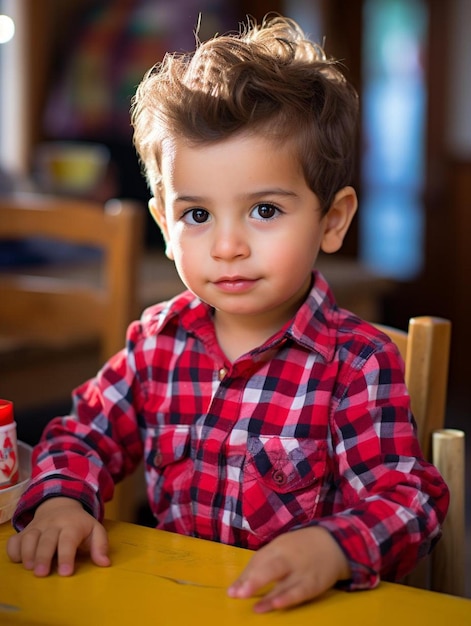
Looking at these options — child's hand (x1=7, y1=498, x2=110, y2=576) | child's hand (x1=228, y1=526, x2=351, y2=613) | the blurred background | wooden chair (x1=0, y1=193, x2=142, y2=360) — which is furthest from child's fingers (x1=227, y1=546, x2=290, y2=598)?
the blurred background

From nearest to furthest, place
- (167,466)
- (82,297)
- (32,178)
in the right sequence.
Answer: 1. (167,466)
2. (82,297)
3. (32,178)

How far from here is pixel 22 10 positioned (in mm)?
3461

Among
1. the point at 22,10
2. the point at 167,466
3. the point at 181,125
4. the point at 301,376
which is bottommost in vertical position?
the point at 167,466

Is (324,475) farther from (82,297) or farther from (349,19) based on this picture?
(349,19)

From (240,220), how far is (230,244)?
27mm

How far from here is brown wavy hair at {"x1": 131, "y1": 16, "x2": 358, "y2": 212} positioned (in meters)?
0.93

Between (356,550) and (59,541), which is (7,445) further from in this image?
(356,550)

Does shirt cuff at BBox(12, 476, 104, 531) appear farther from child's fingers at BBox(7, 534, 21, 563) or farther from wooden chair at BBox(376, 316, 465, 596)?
wooden chair at BBox(376, 316, 465, 596)

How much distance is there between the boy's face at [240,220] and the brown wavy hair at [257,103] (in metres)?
0.02

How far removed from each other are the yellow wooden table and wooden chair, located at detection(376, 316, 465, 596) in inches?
11.0

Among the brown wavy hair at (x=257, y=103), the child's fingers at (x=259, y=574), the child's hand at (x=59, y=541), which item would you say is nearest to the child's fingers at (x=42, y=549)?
the child's hand at (x=59, y=541)

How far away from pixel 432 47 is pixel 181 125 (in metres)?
3.84

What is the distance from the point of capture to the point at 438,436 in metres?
1.00

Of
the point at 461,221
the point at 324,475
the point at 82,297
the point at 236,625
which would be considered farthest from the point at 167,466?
the point at 461,221
